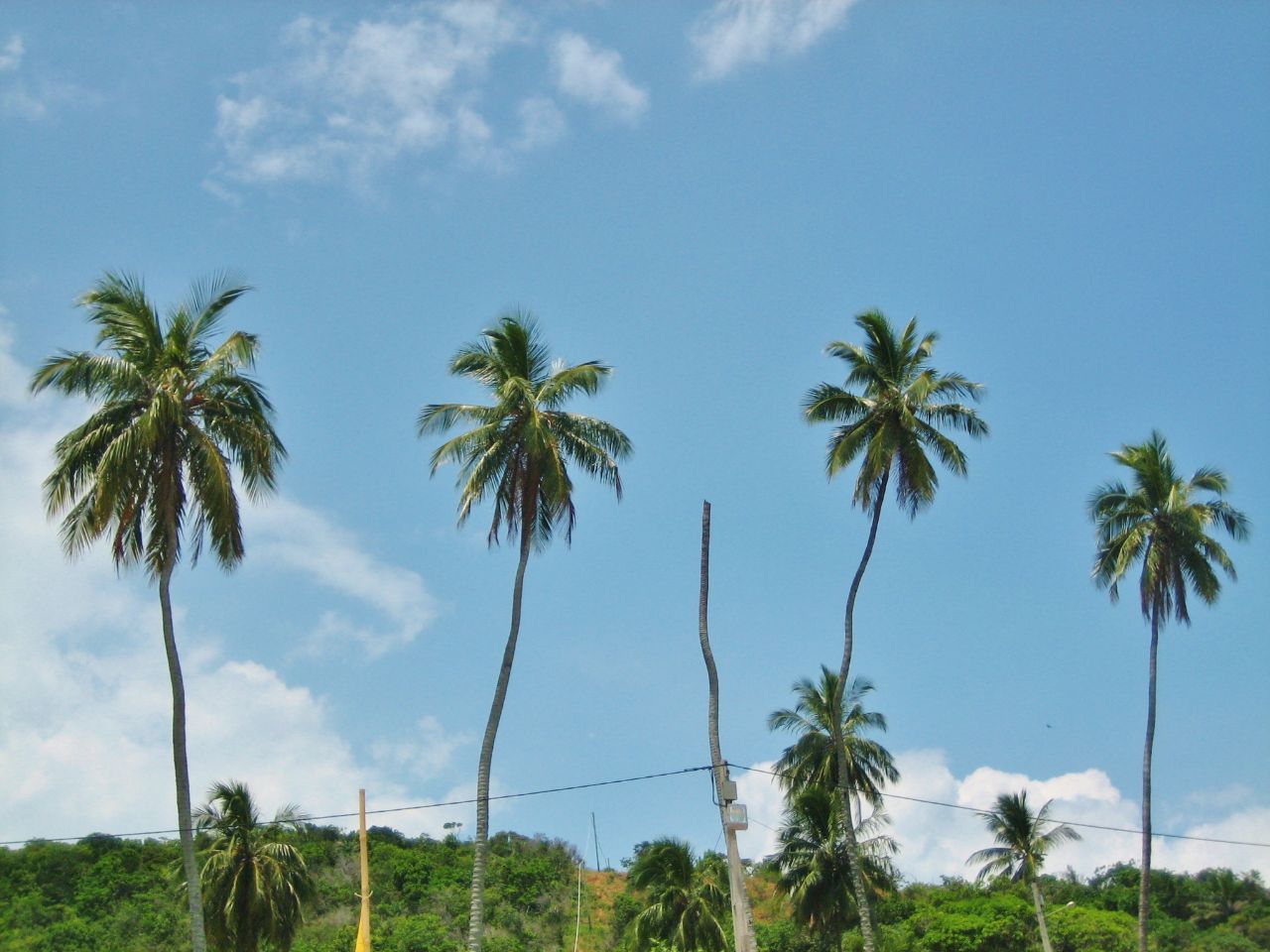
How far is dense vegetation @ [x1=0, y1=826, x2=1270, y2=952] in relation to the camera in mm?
61625

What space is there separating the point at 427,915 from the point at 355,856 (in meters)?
16.7

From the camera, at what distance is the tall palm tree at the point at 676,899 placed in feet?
149

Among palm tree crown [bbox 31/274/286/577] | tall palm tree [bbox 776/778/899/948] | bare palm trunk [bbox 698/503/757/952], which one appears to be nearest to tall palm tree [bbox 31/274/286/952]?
palm tree crown [bbox 31/274/286/577]

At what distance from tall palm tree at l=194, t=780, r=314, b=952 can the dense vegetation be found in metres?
16.1

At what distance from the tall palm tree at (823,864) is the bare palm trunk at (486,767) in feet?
59.6

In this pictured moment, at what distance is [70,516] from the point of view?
22.3 metres

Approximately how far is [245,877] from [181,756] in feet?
50.3

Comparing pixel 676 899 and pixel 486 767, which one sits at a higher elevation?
pixel 486 767

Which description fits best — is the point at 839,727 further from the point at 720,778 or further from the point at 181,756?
the point at 181,756

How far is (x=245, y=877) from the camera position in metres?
35.2

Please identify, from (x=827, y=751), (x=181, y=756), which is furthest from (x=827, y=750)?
(x=181, y=756)

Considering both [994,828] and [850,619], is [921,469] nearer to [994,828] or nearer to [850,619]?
[850,619]

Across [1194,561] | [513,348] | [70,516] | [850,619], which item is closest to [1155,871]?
[1194,561]

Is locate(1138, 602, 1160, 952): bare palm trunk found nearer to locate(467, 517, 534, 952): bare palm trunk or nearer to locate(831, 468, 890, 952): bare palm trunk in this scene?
locate(831, 468, 890, 952): bare palm trunk
